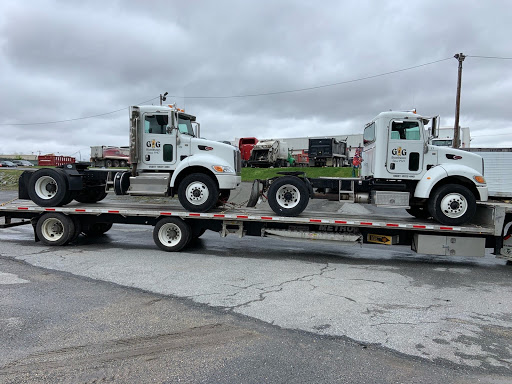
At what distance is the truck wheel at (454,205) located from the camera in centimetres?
759

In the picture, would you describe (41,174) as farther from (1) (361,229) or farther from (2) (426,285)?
(2) (426,285)

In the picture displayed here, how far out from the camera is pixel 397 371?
342 centimetres

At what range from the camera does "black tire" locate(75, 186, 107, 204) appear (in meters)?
10.7

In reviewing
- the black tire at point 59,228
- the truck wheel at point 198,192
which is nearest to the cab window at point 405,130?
the truck wheel at point 198,192

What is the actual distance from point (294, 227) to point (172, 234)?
2.90 m

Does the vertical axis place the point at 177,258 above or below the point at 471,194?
below

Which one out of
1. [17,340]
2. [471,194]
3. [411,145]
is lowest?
[17,340]

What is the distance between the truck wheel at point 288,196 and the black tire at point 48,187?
5.30 metres

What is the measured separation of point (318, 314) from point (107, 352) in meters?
2.61

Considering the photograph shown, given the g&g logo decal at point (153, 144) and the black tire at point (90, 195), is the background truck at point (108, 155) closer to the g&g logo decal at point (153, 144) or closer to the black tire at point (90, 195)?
the black tire at point (90, 195)

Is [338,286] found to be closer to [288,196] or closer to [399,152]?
[288,196]

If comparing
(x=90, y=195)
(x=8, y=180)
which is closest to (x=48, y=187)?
(x=90, y=195)

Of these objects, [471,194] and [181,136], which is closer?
[471,194]

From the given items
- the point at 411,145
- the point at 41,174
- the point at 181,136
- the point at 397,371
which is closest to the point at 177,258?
the point at 181,136
